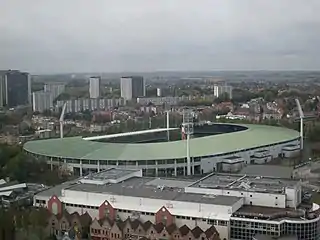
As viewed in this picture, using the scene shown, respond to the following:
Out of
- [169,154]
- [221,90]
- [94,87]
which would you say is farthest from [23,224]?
[221,90]

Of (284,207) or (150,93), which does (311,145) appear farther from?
(150,93)

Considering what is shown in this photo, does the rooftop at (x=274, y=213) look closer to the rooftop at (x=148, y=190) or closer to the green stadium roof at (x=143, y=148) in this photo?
the rooftop at (x=148, y=190)

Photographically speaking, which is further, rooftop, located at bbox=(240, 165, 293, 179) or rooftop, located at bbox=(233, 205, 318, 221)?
rooftop, located at bbox=(240, 165, 293, 179)

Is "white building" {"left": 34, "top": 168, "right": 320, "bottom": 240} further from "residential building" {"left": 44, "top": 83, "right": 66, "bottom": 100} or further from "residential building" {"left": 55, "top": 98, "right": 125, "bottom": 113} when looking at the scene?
"residential building" {"left": 55, "top": 98, "right": 125, "bottom": 113}

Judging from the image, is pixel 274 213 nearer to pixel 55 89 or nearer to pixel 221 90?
pixel 55 89

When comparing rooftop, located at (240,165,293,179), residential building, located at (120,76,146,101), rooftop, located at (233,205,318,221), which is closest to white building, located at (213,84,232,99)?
residential building, located at (120,76,146,101)

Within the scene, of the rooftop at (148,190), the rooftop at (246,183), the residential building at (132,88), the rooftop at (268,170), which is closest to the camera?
the rooftop at (148,190)

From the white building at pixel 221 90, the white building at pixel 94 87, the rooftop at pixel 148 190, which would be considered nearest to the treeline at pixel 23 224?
the rooftop at pixel 148 190
